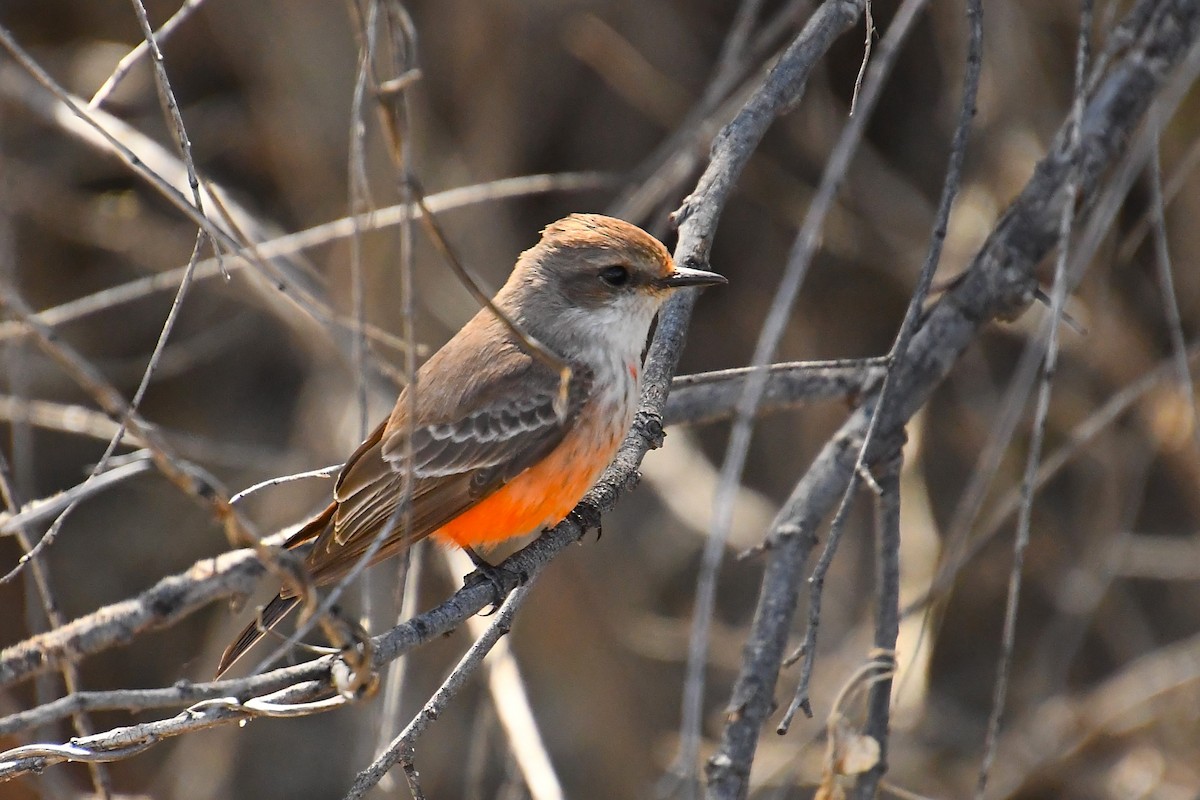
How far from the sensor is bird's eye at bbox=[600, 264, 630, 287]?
3.96 m

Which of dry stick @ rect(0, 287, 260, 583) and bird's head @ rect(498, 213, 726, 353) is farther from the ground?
bird's head @ rect(498, 213, 726, 353)

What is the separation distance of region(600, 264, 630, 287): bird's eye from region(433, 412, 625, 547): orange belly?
0.59 m

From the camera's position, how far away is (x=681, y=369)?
6.73 metres

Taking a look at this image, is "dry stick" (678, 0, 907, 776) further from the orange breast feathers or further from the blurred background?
the blurred background

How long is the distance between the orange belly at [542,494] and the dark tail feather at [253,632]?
0.58m

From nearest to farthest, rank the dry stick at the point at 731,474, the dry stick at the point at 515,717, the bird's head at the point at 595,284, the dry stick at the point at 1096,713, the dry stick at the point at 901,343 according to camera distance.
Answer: the dry stick at the point at 731,474 → the dry stick at the point at 901,343 → the bird's head at the point at 595,284 → the dry stick at the point at 515,717 → the dry stick at the point at 1096,713

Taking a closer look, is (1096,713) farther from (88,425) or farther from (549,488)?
(88,425)

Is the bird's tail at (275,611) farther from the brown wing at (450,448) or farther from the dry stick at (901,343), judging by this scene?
the dry stick at (901,343)

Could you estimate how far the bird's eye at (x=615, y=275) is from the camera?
156 inches

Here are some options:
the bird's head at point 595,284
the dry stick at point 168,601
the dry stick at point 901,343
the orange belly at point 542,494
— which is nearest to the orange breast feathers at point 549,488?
the orange belly at point 542,494

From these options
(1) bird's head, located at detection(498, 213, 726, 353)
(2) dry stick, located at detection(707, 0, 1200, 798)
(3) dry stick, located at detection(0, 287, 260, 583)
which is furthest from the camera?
(1) bird's head, located at detection(498, 213, 726, 353)

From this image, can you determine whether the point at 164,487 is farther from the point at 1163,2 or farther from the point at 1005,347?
the point at 1163,2

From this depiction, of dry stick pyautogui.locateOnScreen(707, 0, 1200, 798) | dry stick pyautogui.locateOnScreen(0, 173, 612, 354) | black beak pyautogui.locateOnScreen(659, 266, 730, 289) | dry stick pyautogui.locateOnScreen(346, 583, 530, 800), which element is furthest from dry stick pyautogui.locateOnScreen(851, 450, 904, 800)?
dry stick pyautogui.locateOnScreen(0, 173, 612, 354)

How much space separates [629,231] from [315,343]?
2.36 m
